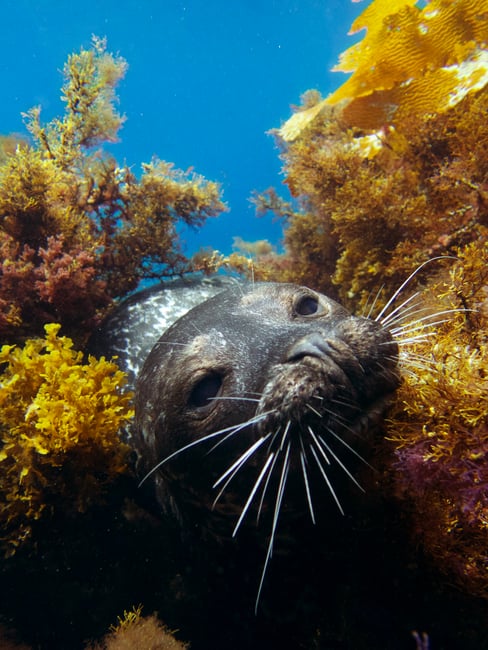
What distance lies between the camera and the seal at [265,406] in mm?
1778

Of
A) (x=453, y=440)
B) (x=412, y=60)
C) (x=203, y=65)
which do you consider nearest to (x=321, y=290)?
(x=412, y=60)

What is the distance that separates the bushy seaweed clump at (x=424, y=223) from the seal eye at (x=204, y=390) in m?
0.98

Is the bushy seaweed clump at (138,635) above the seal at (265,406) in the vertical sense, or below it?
below

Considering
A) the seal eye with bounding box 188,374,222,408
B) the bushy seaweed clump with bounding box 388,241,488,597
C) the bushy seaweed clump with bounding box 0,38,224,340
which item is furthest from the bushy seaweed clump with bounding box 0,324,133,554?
the bushy seaweed clump with bounding box 388,241,488,597

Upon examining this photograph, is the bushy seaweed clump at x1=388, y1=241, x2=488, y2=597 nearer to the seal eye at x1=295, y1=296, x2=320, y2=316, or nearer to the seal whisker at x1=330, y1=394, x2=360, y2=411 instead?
the seal whisker at x1=330, y1=394, x2=360, y2=411

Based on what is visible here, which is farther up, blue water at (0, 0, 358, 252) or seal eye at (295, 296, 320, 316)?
blue water at (0, 0, 358, 252)

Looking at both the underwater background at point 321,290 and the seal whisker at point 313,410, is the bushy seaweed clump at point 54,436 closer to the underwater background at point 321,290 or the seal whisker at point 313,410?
the underwater background at point 321,290

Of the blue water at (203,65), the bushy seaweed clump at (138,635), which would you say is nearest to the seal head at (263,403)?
the bushy seaweed clump at (138,635)

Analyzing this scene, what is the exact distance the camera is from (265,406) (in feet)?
6.03

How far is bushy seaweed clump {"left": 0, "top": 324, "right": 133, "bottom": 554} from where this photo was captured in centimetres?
274

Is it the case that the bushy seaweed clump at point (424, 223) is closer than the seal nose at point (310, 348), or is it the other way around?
the bushy seaweed clump at point (424, 223)

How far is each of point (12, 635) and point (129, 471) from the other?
160 cm

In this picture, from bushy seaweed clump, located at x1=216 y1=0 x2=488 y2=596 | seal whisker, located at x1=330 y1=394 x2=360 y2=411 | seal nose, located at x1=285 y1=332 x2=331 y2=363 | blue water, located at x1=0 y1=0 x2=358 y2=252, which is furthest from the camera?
blue water, located at x1=0 y1=0 x2=358 y2=252

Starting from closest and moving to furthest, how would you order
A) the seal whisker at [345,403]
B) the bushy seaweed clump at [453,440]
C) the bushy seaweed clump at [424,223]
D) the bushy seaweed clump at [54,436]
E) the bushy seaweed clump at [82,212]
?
1. the bushy seaweed clump at [453,440]
2. the bushy seaweed clump at [424,223]
3. the seal whisker at [345,403]
4. the bushy seaweed clump at [54,436]
5. the bushy seaweed clump at [82,212]
